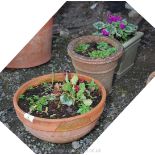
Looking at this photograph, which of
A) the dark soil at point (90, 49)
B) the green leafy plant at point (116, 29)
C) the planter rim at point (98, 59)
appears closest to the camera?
the planter rim at point (98, 59)

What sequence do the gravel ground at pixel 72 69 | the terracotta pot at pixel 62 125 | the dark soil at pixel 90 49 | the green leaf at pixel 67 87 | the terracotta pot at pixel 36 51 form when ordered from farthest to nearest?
the terracotta pot at pixel 36 51, the dark soil at pixel 90 49, the gravel ground at pixel 72 69, the green leaf at pixel 67 87, the terracotta pot at pixel 62 125

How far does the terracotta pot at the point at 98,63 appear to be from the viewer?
8.85ft

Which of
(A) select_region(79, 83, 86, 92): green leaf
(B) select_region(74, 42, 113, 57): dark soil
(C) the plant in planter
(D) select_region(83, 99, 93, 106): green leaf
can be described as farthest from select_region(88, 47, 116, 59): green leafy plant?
(D) select_region(83, 99, 93, 106): green leaf

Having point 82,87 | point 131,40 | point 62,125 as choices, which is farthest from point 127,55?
point 62,125

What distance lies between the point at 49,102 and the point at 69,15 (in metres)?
2.33

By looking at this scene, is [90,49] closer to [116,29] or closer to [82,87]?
[116,29]

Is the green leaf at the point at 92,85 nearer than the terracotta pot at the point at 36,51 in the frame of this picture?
Yes

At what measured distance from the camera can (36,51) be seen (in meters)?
3.31

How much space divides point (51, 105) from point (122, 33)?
3.61 ft

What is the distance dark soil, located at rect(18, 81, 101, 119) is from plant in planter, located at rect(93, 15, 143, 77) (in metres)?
0.74

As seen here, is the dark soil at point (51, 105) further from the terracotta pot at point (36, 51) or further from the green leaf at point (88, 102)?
the terracotta pot at point (36, 51)

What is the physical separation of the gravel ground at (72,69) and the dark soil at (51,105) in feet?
1.11

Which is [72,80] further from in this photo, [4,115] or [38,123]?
[4,115]

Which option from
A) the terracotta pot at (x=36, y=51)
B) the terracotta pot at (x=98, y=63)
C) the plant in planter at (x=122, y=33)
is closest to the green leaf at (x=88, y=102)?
the terracotta pot at (x=98, y=63)
